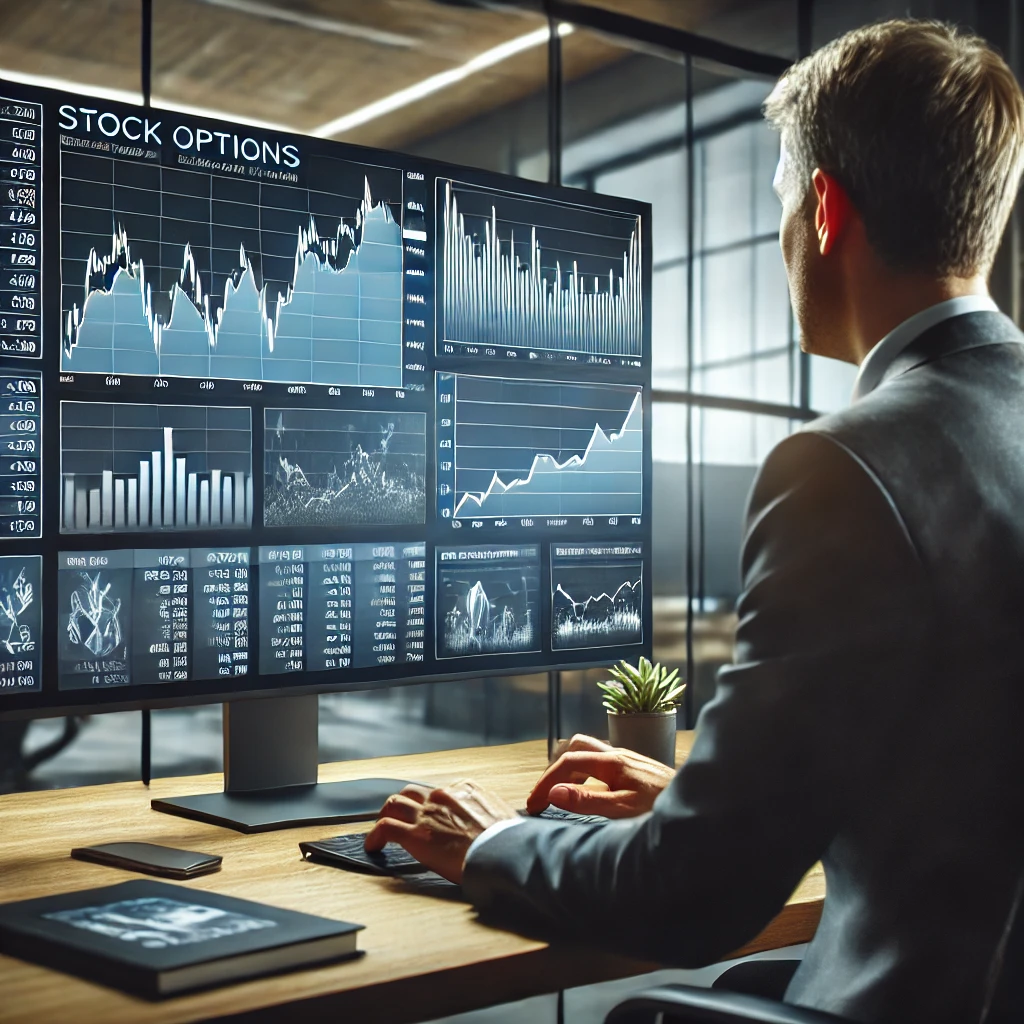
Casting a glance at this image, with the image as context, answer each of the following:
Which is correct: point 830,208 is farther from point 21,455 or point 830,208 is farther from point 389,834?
point 21,455

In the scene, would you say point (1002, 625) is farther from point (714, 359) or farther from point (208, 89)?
point (714, 359)

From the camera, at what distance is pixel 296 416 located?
173cm

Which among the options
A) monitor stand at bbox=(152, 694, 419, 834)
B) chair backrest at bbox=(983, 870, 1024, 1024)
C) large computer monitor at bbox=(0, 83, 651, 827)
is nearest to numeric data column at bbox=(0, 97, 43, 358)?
large computer monitor at bbox=(0, 83, 651, 827)

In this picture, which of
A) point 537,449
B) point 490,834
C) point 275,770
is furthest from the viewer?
point 537,449

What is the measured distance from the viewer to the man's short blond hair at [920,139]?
112 centimetres

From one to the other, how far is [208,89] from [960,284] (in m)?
1.52

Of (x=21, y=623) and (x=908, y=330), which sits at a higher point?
(x=908, y=330)

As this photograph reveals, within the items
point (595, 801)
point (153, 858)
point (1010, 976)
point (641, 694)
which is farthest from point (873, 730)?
point (641, 694)

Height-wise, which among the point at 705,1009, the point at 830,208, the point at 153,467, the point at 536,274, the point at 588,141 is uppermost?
the point at 588,141

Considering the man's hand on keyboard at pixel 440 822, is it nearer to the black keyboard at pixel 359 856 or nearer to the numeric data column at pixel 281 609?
the black keyboard at pixel 359 856

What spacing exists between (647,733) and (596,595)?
0.88 ft

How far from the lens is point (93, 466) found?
158cm

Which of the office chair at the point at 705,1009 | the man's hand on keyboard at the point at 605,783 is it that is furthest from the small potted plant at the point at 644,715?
the office chair at the point at 705,1009

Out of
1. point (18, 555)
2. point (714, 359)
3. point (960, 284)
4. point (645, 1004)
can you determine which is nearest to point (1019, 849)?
A: point (645, 1004)
